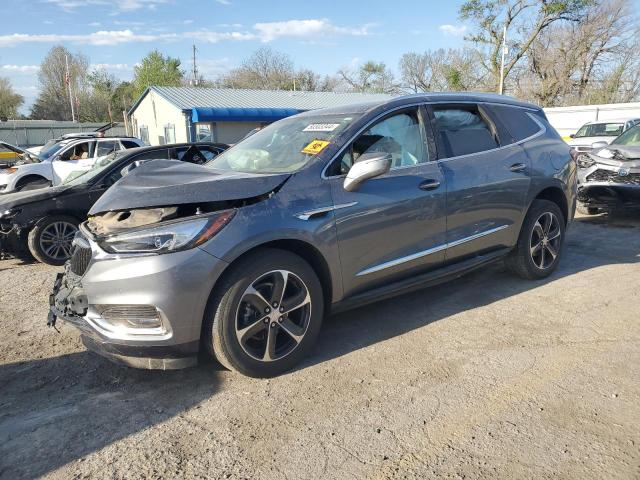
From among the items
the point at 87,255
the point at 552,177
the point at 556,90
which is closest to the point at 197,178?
the point at 87,255

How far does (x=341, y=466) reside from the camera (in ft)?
7.91

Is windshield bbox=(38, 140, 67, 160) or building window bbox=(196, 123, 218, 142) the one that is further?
building window bbox=(196, 123, 218, 142)

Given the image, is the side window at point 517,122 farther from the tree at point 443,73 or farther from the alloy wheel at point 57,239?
the tree at point 443,73

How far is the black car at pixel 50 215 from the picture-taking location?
245 inches

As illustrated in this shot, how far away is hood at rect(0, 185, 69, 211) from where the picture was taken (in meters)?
6.23

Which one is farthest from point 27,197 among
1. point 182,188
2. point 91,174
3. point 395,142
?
point 395,142

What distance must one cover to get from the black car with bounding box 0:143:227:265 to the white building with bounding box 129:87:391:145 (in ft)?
66.9

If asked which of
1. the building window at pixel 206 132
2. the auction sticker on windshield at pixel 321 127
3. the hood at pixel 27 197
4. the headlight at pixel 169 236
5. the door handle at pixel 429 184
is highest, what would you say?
the building window at pixel 206 132

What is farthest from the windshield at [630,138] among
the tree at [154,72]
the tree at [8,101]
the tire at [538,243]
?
the tree at [8,101]

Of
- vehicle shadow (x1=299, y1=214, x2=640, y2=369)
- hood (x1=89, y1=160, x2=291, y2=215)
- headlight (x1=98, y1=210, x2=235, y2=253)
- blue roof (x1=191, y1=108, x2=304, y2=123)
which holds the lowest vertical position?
vehicle shadow (x1=299, y1=214, x2=640, y2=369)

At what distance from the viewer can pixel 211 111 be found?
91.1 feet

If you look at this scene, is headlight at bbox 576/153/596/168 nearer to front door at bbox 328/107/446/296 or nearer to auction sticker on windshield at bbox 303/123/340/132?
front door at bbox 328/107/446/296

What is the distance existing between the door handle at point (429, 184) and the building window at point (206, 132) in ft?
84.6

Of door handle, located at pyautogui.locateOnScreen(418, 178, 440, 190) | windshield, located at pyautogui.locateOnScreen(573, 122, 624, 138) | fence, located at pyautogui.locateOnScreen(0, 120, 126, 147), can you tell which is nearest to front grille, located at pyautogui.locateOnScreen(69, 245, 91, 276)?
door handle, located at pyautogui.locateOnScreen(418, 178, 440, 190)
